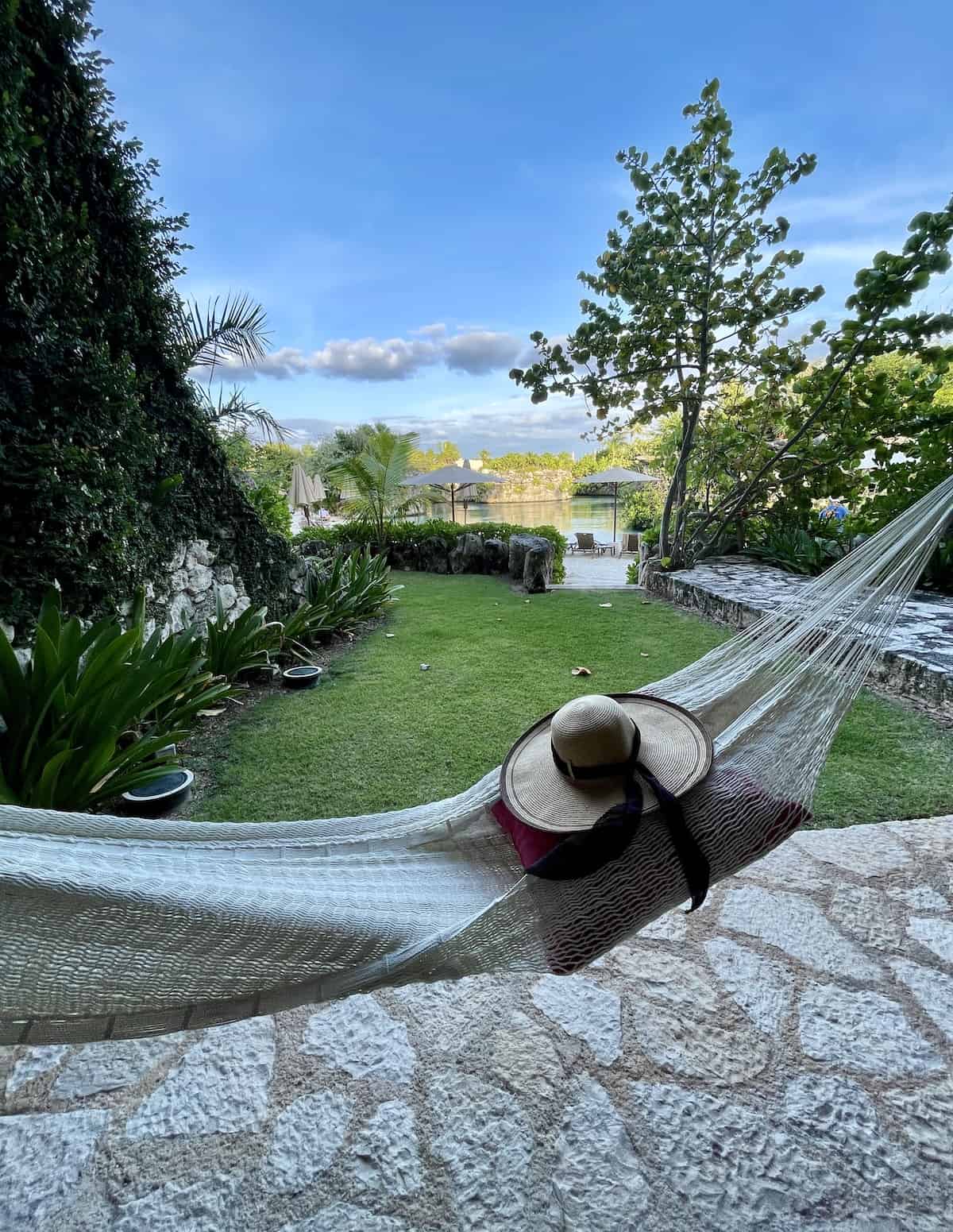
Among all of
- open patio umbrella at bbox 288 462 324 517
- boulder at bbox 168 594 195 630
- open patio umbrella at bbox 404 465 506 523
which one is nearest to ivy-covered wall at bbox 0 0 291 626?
boulder at bbox 168 594 195 630

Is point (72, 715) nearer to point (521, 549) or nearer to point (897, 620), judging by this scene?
point (897, 620)

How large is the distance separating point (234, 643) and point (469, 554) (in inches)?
189

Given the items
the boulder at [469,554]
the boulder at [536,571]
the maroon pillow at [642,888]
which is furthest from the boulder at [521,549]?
the maroon pillow at [642,888]

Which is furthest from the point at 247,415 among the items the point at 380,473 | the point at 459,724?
the point at 459,724

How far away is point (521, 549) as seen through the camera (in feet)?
21.4

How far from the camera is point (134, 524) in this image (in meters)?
2.43

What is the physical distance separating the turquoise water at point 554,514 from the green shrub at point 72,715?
1154cm

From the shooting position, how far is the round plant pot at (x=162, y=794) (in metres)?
1.72

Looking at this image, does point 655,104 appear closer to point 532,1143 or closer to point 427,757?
point 427,757

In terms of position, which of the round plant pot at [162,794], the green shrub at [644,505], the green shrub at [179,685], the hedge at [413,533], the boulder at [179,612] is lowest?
the round plant pot at [162,794]

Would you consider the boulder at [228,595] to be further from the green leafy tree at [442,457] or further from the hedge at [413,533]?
the green leafy tree at [442,457]

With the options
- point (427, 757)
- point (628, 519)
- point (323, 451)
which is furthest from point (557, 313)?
point (323, 451)

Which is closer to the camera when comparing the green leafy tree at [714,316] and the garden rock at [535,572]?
the green leafy tree at [714,316]

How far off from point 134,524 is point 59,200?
4.16ft
